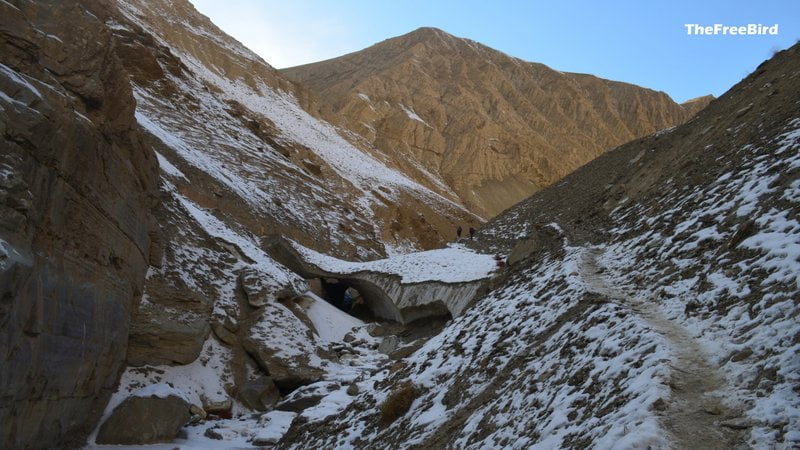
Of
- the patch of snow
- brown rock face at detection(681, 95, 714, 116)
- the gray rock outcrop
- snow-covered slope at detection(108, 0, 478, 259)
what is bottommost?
the gray rock outcrop

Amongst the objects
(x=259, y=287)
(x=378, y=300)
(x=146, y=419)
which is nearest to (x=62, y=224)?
(x=146, y=419)

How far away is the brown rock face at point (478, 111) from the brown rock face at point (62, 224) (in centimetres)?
6142

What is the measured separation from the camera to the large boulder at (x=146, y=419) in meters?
13.1

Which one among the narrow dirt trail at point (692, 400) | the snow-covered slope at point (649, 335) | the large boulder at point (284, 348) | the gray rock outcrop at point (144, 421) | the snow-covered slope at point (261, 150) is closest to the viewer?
the narrow dirt trail at point (692, 400)

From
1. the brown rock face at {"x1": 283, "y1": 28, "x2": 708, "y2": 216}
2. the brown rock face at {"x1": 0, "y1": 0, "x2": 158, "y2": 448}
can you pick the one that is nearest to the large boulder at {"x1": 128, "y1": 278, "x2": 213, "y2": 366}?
the brown rock face at {"x1": 0, "y1": 0, "x2": 158, "y2": 448}

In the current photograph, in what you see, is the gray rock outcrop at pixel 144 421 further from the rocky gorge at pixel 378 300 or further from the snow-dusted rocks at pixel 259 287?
the snow-dusted rocks at pixel 259 287

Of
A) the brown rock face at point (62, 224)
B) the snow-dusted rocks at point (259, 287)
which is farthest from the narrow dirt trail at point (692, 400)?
the snow-dusted rocks at point (259, 287)

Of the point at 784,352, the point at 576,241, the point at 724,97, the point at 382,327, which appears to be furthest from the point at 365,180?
the point at 784,352

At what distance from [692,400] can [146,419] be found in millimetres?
12304

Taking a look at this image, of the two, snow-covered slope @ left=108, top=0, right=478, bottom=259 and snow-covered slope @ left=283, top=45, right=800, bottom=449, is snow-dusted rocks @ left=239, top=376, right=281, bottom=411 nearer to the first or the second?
snow-covered slope @ left=283, top=45, right=800, bottom=449

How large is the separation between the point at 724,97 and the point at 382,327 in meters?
16.6

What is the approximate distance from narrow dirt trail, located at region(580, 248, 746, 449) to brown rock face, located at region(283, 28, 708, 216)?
227ft

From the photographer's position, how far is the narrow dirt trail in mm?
4797

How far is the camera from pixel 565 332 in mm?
8656
